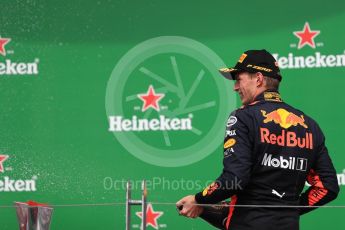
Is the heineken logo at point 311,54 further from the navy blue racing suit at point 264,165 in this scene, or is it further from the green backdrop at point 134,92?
the navy blue racing suit at point 264,165

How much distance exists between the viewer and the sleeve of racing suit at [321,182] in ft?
9.20

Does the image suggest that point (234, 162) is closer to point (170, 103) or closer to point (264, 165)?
point (264, 165)

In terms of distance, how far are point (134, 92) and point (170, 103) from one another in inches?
9.5

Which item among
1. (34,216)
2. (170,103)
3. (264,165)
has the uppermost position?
(170,103)

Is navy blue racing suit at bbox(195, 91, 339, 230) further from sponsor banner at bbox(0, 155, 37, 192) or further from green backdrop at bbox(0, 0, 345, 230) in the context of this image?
sponsor banner at bbox(0, 155, 37, 192)

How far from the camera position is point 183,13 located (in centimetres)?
430

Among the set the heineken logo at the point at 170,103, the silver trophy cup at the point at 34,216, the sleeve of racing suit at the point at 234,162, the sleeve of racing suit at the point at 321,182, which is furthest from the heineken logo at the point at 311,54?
the silver trophy cup at the point at 34,216

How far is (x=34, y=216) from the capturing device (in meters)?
3.01

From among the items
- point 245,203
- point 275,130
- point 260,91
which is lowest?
point 245,203

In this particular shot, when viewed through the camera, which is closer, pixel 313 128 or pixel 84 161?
pixel 313 128

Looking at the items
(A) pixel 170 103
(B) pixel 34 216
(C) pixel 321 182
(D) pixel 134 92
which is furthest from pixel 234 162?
(D) pixel 134 92

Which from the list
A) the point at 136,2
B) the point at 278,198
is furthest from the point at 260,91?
the point at 136,2

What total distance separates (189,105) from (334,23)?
3.31ft

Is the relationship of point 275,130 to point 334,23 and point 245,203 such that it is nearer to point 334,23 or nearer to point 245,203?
point 245,203
